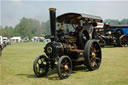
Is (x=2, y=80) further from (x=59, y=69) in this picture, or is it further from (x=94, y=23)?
(x=94, y=23)

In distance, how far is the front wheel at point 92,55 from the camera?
7449 millimetres

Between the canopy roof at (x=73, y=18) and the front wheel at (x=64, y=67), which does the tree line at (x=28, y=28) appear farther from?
the front wheel at (x=64, y=67)

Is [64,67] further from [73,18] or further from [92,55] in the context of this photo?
[73,18]

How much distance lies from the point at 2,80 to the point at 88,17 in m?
4.22

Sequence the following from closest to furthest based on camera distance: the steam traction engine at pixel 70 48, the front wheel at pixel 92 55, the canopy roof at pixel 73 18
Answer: the steam traction engine at pixel 70 48 < the front wheel at pixel 92 55 < the canopy roof at pixel 73 18

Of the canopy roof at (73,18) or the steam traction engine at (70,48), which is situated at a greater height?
the canopy roof at (73,18)

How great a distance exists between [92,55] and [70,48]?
3.64 feet

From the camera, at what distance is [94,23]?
28.8ft

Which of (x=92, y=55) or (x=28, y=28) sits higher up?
(x=28, y=28)

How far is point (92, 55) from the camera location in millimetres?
8039

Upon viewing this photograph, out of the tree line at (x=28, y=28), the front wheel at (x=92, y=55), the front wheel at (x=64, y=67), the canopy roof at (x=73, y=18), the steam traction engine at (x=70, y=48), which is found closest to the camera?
the front wheel at (x=64, y=67)

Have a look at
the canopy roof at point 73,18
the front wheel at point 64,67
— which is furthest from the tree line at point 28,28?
the front wheel at point 64,67

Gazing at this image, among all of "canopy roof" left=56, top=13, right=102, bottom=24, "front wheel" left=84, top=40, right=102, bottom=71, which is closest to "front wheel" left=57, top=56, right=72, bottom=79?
"front wheel" left=84, top=40, right=102, bottom=71

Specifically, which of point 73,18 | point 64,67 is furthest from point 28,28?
point 64,67
